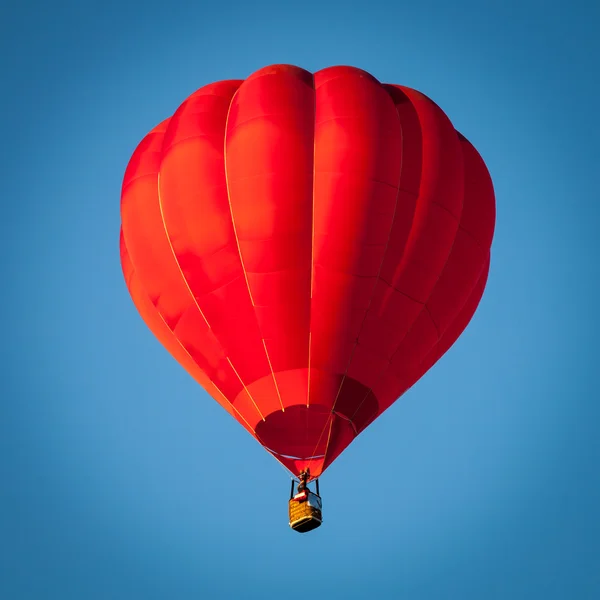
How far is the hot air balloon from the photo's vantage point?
15.0 m

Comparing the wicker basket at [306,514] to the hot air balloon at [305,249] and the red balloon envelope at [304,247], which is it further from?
the red balloon envelope at [304,247]

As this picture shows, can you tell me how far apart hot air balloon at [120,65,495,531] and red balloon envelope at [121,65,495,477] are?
16mm

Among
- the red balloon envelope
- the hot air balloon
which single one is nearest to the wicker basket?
the hot air balloon

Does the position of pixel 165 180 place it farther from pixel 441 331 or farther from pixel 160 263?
Result: pixel 441 331

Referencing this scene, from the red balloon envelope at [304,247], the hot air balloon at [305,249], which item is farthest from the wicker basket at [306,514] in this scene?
the red balloon envelope at [304,247]

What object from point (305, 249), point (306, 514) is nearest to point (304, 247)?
point (305, 249)

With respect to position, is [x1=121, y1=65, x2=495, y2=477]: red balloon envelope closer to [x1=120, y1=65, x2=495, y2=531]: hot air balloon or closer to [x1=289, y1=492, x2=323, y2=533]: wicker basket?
[x1=120, y1=65, x2=495, y2=531]: hot air balloon

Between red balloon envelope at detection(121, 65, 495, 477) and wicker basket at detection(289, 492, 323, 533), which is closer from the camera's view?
wicker basket at detection(289, 492, 323, 533)

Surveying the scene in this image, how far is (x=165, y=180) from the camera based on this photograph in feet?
Answer: 51.2

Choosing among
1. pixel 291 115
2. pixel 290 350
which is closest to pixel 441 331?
pixel 290 350

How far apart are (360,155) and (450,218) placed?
135cm

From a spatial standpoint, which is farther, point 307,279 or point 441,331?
point 441,331

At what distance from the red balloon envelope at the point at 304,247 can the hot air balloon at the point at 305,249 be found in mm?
16

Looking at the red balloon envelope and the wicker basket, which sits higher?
the red balloon envelope
